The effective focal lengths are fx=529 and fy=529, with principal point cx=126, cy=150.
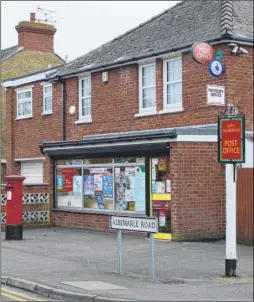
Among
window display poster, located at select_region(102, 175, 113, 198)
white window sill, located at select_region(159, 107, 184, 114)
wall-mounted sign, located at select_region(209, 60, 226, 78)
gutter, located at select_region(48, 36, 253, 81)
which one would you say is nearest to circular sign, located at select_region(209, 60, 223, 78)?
wall-mounted sign, located at select_region(209, 60, 226, 78)

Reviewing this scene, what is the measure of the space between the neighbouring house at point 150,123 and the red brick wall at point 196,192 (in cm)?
3

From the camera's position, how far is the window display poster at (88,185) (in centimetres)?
1688

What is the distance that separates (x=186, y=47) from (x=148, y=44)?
277cm

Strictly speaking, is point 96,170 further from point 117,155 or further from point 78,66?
point 78,66

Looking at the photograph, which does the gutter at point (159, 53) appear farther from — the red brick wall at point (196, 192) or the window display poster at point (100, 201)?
the window display poster at point (100, 201)

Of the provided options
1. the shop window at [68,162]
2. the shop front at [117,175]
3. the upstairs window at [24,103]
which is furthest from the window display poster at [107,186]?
the upstairs window at [24,103]

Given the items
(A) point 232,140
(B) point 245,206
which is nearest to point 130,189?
(B) point 245,206

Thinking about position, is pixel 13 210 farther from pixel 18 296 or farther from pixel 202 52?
pixel 18 296

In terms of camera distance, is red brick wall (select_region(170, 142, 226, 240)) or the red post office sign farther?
red brick wall (select_region(170, 142, 226, 240))

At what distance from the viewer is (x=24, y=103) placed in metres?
23.5

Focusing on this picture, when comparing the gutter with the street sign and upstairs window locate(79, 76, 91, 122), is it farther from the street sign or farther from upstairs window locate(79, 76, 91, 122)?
the street sign

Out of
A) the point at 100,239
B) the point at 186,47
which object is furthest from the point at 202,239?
the point at 186,47

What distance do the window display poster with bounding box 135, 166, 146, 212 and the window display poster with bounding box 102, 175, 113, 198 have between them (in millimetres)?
1180

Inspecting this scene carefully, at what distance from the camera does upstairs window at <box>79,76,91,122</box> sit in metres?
19.9
